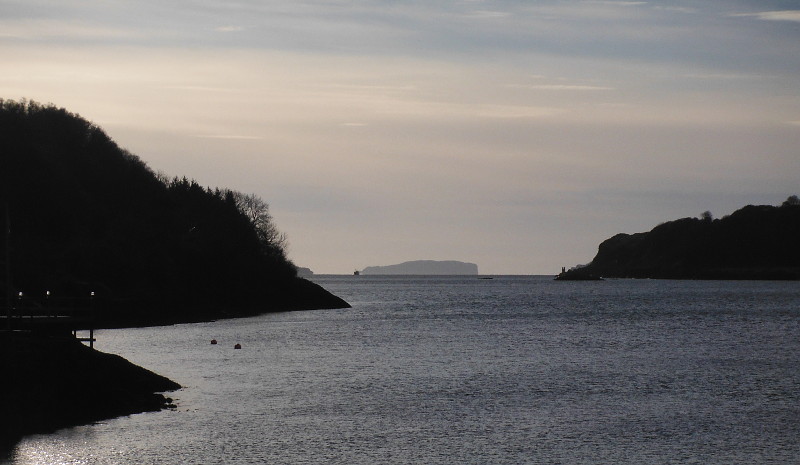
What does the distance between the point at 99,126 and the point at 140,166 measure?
419 inches

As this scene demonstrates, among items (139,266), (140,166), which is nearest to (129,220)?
(139,266)

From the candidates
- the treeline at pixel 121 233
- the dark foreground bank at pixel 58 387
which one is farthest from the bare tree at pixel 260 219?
the dark foreground bank at pixel 58 387

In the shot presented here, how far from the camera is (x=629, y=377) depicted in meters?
64.2

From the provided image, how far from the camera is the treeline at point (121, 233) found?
4847 inches

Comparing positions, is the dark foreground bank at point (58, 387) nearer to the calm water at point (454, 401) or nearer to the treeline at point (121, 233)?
the calm water at point (454, 401)

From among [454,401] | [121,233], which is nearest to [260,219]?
[121,233]

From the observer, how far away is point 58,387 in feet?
141

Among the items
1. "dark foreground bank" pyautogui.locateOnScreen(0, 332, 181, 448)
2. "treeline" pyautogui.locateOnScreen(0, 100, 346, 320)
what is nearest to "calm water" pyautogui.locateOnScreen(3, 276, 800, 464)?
"dark foreground bank" pyautogui.locateOnScreen(0, 332, 181, 448)

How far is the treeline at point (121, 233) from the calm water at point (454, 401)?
80.7 ft

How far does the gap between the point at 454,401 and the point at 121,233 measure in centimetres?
9596

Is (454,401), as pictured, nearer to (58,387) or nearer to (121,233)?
(58,387)

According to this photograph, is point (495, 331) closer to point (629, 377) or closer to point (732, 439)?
point (629, 377)

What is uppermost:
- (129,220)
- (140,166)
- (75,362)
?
(140,166)

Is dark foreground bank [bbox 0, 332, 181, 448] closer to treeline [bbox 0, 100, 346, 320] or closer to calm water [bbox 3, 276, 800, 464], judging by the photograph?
calm water [bbox 3, 276, 800, 464]
